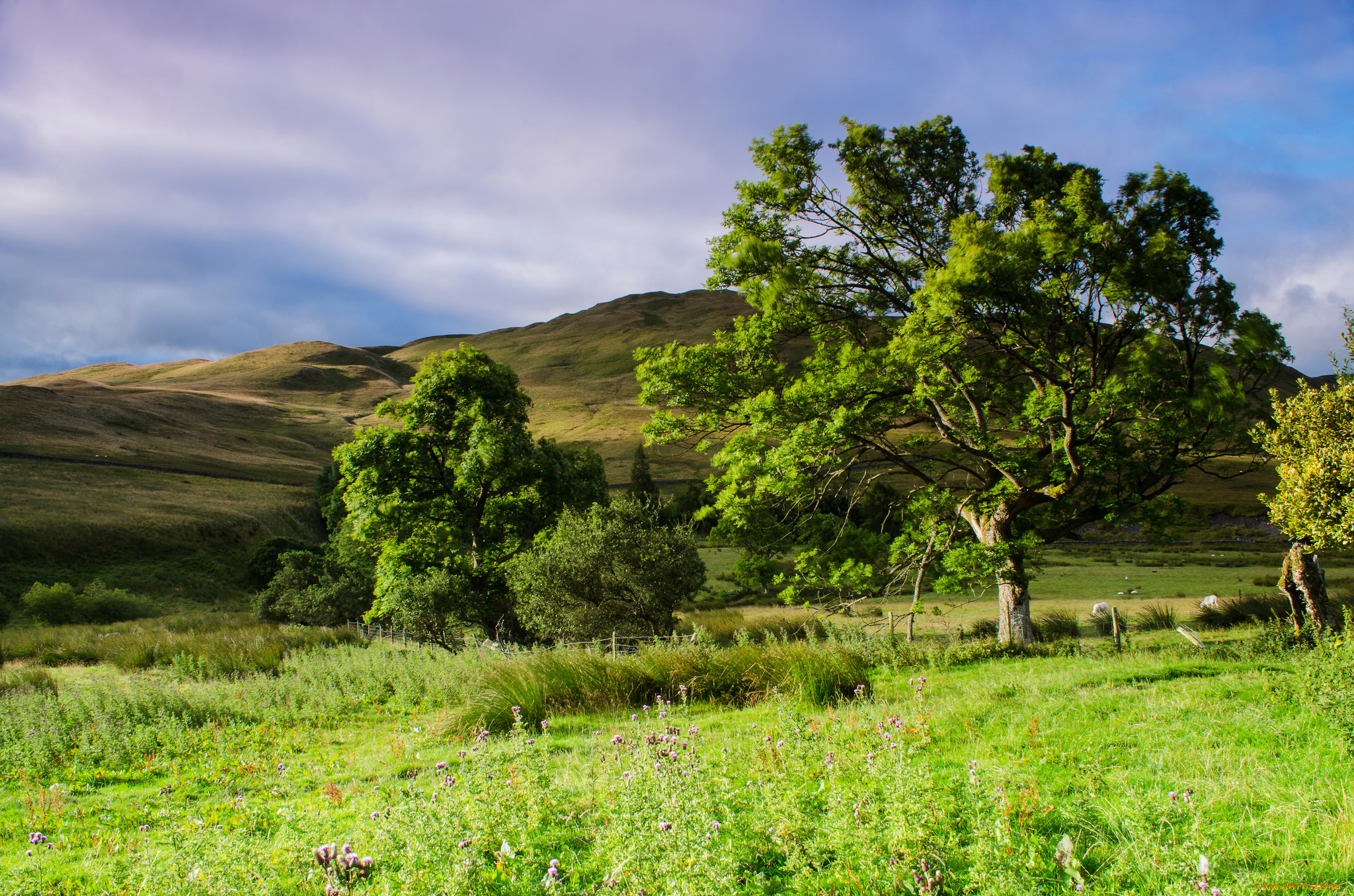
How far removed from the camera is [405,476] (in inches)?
950

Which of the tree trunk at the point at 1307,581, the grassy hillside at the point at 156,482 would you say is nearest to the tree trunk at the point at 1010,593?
the tree trunk at the point at 1307,581

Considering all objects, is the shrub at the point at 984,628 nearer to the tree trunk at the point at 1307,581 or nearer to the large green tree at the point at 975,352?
the large green tree at the point at 975,352

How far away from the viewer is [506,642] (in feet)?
73.5

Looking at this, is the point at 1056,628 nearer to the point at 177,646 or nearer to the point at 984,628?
the point at 984,628

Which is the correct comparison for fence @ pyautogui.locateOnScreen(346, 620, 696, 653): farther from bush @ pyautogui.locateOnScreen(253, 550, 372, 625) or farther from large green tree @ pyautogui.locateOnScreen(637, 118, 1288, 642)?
bush @ pyautogui.locateOnScreen(253, 550, 372, 625)

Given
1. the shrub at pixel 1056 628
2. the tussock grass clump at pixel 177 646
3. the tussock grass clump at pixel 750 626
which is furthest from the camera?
the tussock grass clump at pixel 750 626

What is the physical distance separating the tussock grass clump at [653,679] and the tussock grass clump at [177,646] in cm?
963

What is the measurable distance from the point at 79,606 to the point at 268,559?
15.6 metres

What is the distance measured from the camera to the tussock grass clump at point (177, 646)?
690 inches

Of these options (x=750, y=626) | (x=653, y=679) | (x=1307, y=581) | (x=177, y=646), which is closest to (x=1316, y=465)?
(x=1307, y=581)

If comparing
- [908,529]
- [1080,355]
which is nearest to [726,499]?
[908,529]

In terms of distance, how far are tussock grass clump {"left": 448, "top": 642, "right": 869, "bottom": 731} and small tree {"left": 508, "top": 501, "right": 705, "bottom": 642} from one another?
8593mm

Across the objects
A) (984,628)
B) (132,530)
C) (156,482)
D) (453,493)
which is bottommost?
(984,628)

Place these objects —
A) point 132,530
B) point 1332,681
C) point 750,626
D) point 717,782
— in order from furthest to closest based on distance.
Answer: point 132,530 → point 750,626 → point 1332,681 → point 717,782
